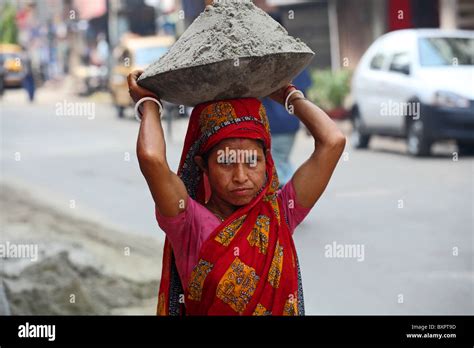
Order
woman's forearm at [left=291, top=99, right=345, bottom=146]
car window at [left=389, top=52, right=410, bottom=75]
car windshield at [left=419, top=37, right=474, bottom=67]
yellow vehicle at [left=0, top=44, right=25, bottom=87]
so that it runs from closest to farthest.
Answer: woman's forearm at [left=291, top=99, right=345, bottom=146], car windshield at [left=419, top=37, right=474, bottom=67], car window at [left=389, top=52, right=410, bottom=75], yellow vehicle at [left=0, top=44, right=25, bottom=87]

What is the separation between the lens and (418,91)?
40.4 ft

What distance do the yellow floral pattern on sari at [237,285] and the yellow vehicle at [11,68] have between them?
88.5 ft

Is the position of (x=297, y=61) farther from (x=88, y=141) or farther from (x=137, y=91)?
(x=88, y=141)

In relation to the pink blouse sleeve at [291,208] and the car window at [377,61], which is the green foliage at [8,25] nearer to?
the car window at [377,61]

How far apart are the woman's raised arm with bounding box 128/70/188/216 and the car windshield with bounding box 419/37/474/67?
10.3m

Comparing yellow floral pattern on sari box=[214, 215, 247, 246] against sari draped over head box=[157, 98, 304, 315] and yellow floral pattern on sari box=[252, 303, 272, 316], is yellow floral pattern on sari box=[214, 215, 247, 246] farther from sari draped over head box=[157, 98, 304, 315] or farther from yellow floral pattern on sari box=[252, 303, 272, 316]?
yellow floral pattern on sari box=[252, 303, 272, 316]

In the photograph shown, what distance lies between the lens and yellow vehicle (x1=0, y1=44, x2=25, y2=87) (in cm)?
2926

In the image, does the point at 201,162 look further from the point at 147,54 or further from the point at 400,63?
the point at 147,54

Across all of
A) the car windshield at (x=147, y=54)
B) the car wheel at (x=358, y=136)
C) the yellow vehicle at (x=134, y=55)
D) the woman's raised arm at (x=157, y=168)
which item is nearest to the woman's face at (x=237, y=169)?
the woman's raised arm at (x=157, y=168)


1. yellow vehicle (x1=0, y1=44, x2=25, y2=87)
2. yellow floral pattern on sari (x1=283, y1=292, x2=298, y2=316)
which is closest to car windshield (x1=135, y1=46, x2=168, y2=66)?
yellow vehicle (x1=0, y1=44, x2=25, y2=87)

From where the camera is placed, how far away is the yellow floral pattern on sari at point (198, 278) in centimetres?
256

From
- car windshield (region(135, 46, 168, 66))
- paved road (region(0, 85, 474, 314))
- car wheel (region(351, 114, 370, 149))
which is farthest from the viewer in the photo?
car windshield (region(135, 46, 168, 66))

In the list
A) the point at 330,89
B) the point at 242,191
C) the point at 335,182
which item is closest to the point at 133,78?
the point at 242,191

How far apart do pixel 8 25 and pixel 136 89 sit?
3782 centimetres
